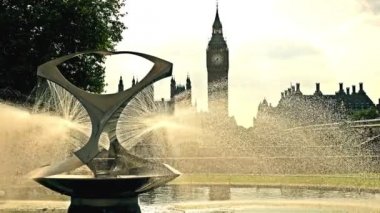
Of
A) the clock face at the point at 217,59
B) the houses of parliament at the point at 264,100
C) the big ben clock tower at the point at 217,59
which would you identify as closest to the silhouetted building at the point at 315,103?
the houses of parliament at the point at 264,100

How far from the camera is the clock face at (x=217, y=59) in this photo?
14800 cm

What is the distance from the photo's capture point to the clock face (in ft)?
486

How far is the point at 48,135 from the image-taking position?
21656 mm

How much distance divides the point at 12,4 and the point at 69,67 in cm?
399

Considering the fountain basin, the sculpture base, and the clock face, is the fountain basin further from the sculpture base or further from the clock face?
the clock face

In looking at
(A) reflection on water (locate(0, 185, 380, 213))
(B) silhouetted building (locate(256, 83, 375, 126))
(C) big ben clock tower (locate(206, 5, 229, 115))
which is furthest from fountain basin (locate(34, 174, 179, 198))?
(C) big ben clock tower (locate(206, 5, 229, 115))

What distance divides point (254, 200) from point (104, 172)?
8.02 metres

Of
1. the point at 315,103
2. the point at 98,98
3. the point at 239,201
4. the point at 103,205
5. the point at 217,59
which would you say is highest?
the point at 217,59

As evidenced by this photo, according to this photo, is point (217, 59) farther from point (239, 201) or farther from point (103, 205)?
point (103, 205)

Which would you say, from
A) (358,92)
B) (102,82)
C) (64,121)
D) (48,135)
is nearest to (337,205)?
(64,121)

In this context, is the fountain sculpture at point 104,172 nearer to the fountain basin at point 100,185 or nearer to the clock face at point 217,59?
the fountain basin at point 100,185

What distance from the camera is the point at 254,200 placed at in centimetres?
1972

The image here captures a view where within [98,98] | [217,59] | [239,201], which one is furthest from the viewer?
[217,59]

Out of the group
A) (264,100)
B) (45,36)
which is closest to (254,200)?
(45,36)
